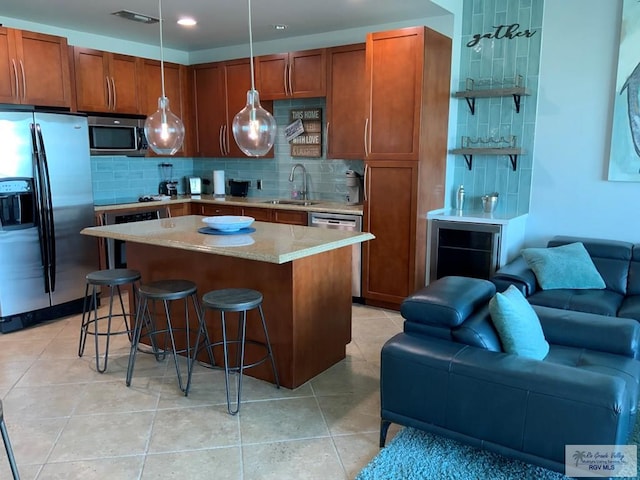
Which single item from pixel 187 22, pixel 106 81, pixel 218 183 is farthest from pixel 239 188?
pixel 187 22

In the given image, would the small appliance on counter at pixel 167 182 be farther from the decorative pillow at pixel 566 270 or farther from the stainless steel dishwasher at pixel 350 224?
the decorative pillow at pixel 566 270

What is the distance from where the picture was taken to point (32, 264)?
418 centimetres

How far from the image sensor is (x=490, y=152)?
4.41 metres

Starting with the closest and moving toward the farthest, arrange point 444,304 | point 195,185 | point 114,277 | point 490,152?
point 444,304 < point 114,277 < point 490,152 < point 195,185

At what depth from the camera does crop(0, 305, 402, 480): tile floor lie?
92.1 inches

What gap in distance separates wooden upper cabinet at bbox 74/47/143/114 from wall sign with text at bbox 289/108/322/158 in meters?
1.71

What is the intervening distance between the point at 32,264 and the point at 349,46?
11.1 ft

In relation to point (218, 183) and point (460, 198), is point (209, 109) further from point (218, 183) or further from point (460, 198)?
point (460, 198)

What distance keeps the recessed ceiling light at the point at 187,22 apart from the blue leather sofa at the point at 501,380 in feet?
11.3

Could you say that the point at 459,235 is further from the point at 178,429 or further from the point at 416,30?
the point at 178,429

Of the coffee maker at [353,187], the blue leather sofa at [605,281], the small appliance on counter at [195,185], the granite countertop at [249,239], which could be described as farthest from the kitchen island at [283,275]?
the small appliance on counter at [195,185]

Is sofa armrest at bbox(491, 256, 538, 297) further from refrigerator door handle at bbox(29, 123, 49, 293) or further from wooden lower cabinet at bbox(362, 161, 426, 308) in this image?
refrigerator door handle at bbox(29, 123, 49, 293)

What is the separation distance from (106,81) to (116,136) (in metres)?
0.55

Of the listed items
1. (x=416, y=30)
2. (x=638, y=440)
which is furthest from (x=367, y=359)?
(x=416, y=30)
